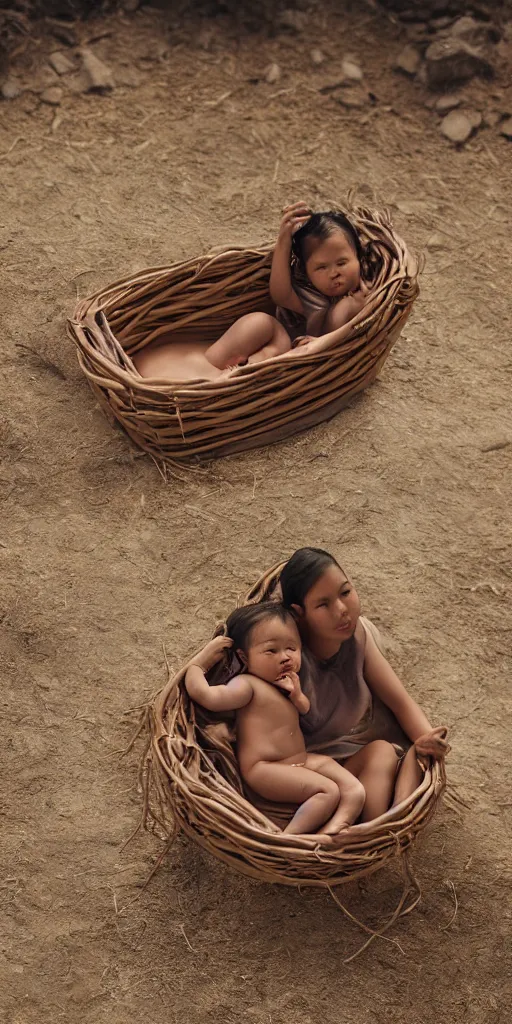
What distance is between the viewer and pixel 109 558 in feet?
12.5

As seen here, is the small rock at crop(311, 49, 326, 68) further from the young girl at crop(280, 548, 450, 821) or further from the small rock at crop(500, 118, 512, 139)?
the young girl at crop(280, 548, 450, 821)

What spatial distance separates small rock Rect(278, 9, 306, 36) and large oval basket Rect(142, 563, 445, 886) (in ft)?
9.56

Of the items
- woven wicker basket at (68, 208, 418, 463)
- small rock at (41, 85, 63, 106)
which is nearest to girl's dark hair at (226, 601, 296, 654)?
woven wicker basket at (68, 208, 418, 463)

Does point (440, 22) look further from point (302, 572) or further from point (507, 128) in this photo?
point (302, 572)

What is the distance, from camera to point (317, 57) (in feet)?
17.4

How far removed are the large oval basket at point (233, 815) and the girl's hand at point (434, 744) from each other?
27mm

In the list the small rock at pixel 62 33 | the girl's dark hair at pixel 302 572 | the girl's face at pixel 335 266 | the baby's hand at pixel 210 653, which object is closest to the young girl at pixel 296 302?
the girl's face at pixel 335 266

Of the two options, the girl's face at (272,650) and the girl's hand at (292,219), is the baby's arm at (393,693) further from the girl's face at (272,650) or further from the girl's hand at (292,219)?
the girl's hand at (292,219)

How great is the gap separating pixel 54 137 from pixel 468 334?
155 cm

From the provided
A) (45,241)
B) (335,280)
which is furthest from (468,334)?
(45,241)

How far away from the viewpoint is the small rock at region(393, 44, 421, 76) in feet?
17.3

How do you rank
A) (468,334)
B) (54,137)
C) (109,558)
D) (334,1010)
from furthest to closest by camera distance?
(54,137), (468,334), (109,558), (334,1010)

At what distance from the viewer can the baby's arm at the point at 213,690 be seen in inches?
127

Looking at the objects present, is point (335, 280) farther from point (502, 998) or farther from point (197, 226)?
point (502, 998)
